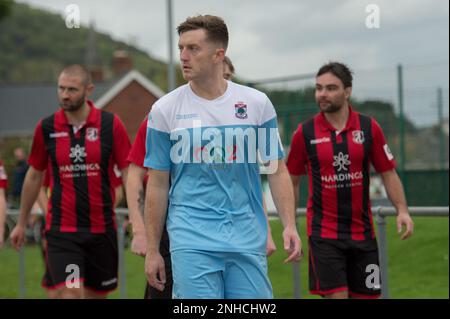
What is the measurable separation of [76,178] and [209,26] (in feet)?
10.8

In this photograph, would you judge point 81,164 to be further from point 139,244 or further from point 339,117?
point 339,117

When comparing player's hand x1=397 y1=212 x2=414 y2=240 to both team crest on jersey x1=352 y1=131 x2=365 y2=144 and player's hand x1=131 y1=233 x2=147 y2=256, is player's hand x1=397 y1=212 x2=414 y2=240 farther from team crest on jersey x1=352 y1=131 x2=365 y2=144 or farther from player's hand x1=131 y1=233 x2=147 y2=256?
player's hand x1=131 y1=233 x2=147 y2=256

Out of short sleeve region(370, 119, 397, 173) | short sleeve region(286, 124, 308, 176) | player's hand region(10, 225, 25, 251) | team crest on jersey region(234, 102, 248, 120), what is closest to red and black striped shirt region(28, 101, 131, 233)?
player's hand region(10, 225, 25, 251)

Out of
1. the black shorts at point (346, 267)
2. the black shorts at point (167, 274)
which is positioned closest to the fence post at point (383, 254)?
the black shorts at point (346, 267)

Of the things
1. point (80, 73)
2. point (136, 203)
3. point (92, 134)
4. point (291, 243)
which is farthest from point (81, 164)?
point (291, 243)

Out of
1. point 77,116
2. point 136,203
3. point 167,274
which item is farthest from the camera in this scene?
point 77,116

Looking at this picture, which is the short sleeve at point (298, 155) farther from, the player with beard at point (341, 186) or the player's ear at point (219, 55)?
the player's ear at point (219, 55)

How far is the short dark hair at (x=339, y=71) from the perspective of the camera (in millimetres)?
8469

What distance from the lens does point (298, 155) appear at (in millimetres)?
8570

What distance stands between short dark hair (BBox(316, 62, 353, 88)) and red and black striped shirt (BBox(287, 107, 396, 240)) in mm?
286
